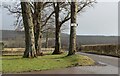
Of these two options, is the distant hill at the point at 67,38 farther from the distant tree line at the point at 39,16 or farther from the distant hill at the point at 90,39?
the distant tree line at the point at 39,16

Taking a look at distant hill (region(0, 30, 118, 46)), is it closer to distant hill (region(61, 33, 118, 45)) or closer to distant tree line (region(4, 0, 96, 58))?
distant hill (region(61, 33, 118, 45))

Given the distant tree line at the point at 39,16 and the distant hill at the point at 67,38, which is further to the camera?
the distant hill at the point at 67,38

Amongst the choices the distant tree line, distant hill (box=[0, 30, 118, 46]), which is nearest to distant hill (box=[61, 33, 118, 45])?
distant hill (box=[0, 30, 118, 46])

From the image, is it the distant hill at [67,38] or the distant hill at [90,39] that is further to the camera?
the distant hill at [90,39]

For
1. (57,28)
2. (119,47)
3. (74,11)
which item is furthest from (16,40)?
(74,11)

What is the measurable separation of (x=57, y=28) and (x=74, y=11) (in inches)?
591

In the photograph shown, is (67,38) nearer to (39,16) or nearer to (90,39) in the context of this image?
(90,39)

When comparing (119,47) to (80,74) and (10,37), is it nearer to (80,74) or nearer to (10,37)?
(80,74)

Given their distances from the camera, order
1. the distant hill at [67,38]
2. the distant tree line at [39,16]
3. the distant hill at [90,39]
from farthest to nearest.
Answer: the distant hill at [90,39], the distant hill at [67,38], the distant tree line at [39,16]

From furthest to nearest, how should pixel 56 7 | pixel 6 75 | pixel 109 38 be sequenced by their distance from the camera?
1. pixel 109 38
2. pixel 56 7
3. pixel 6 75

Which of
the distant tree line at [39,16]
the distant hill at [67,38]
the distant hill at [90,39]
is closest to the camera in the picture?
the distant tree line at [39,16]

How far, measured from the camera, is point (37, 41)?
114ft

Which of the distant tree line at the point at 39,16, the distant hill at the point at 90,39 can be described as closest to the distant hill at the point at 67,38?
the distant hill at the point at 90,39

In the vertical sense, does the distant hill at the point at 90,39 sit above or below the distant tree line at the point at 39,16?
below
